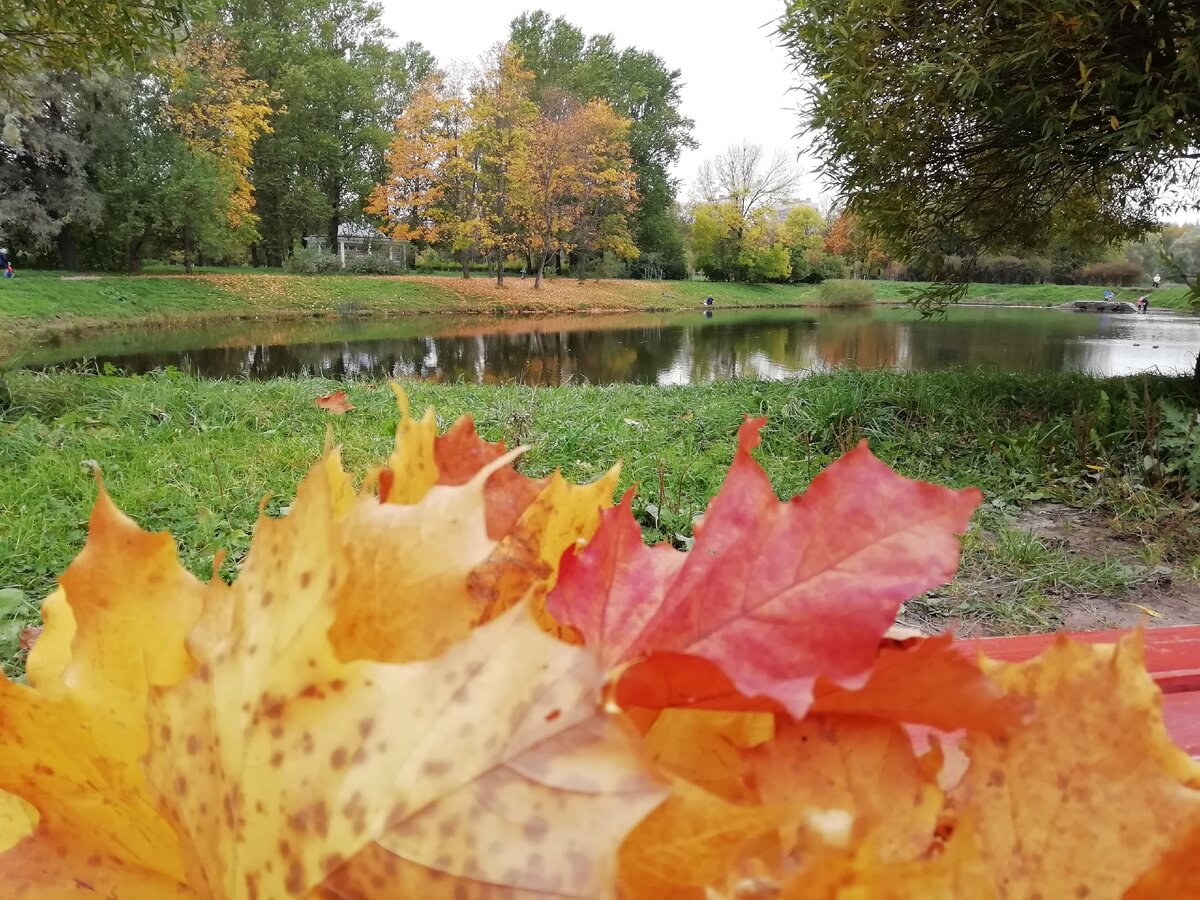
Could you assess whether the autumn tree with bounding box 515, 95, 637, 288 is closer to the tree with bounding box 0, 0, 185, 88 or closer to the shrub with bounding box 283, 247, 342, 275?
the shrub with bounding box 283, 247, 342, 275

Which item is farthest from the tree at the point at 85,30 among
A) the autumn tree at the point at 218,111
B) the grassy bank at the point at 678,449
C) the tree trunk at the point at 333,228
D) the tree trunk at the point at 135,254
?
the tree trunk at the point at 333,228

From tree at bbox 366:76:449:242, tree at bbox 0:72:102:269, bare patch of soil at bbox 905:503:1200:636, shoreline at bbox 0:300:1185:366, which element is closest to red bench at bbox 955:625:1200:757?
bare patch of soil at bbox 905:503:1200:636

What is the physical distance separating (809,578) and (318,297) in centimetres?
2334

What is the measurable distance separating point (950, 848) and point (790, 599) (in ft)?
0.23

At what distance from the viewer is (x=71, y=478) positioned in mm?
3643

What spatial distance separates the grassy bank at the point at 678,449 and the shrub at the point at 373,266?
21.9 meters

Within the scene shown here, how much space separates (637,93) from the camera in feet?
107

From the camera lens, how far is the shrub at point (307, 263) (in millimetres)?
24875

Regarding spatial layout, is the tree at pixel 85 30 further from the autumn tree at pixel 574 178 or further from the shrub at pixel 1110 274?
the shrub at pixel 1110 274

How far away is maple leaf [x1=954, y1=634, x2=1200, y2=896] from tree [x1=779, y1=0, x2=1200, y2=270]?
4.51 m

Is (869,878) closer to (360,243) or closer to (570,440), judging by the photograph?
(570,440)

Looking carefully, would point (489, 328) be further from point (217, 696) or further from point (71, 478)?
point (217, 696)

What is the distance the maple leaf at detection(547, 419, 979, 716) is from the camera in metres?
0.20

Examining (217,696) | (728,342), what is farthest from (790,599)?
(728,342)
